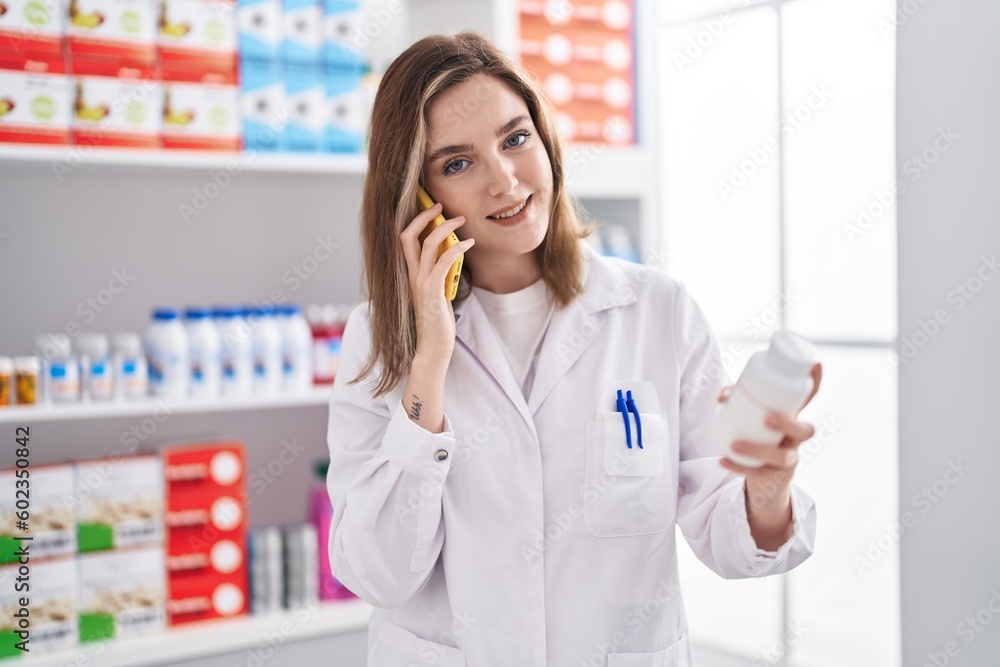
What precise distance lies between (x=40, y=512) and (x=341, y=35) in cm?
146

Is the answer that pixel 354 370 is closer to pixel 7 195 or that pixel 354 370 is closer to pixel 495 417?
pixel 495 417

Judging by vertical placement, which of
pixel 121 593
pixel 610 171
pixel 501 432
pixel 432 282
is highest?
pixel 610 171

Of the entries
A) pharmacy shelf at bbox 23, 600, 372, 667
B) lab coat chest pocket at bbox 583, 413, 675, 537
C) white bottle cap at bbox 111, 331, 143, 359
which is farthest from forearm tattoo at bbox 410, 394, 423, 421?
pharmacy shelf at bbox 23, 600, 372, 667

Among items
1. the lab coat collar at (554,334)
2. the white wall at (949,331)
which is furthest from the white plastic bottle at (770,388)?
the white wall at (949,331)

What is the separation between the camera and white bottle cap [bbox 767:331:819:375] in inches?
43.4

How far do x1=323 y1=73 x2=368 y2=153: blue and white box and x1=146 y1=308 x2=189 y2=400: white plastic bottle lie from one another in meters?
0.65

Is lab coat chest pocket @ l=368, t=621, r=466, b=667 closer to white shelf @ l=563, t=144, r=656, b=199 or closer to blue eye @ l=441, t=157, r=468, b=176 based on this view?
blue eye @ l=441, t=157, r=468, b=176

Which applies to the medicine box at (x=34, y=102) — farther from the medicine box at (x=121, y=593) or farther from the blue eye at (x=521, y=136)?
the blue eye at (x=521, y=136)

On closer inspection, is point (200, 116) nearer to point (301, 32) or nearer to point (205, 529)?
point (301, 32)

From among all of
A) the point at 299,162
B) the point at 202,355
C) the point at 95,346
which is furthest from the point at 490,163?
the point at 95,346

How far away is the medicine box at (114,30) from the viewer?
217 centimetres

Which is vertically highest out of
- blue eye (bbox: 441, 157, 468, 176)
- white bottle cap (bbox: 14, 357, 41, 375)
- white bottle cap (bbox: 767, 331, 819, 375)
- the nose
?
blue eye (bbox: 441, 157, 468, 176)

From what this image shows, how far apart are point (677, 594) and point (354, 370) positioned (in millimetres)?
721

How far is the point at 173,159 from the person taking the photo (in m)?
2.26
